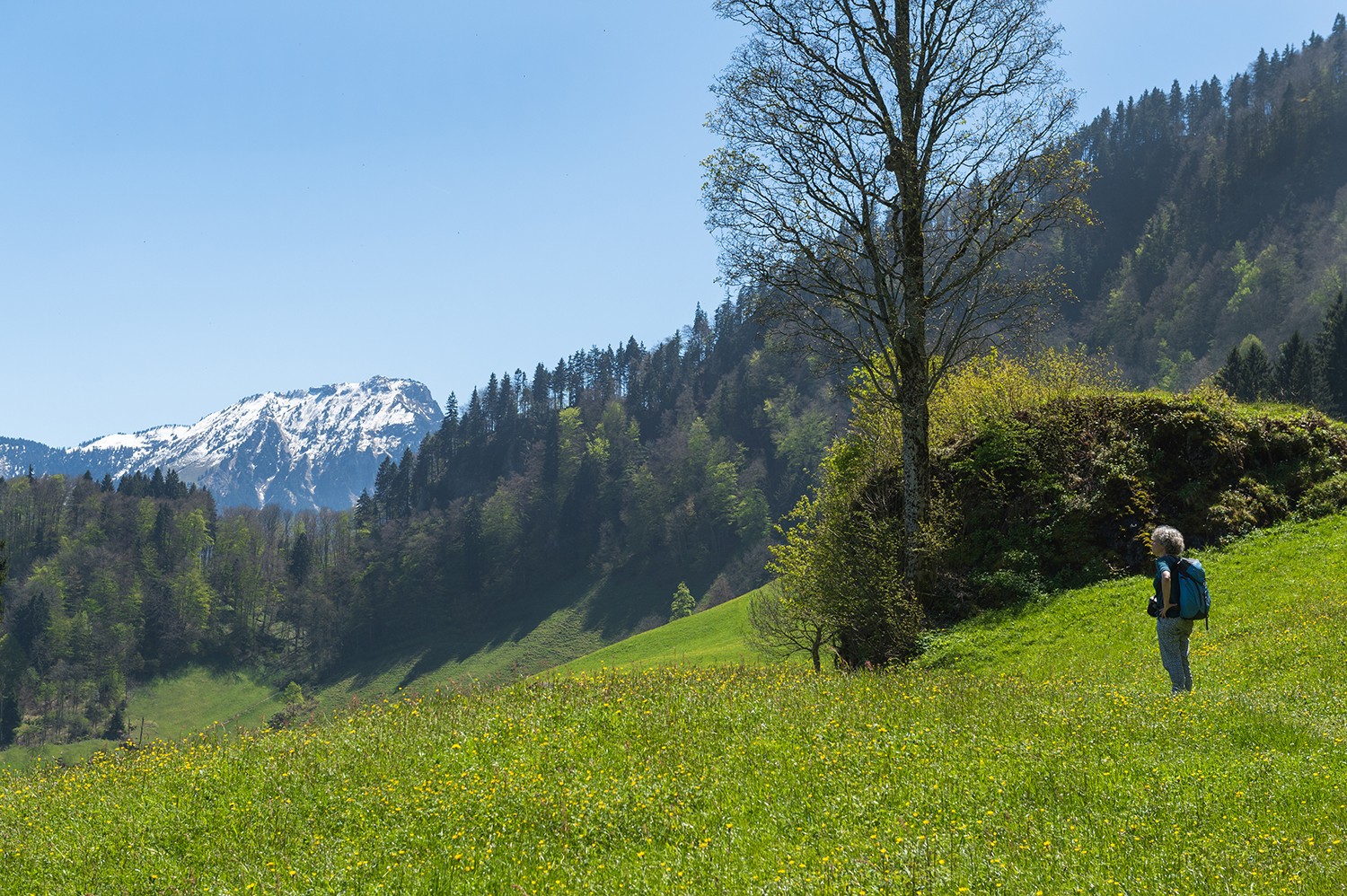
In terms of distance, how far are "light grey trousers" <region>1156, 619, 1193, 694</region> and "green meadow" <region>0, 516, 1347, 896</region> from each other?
0.65 metres

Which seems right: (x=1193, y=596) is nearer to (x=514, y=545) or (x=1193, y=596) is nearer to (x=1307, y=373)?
(x=1307, y=373)

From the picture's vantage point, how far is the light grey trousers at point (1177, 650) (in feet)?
35.7

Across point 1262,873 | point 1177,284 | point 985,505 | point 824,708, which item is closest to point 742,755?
point 824,708

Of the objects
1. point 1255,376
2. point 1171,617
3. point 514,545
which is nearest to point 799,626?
point 1171,617

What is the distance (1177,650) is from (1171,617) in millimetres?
451

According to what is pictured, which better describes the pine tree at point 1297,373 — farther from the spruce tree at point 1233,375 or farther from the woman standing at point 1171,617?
the woman standing at point 1171,617

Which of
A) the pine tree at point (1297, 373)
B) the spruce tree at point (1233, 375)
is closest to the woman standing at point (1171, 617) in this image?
the pine tree at point (1297, 373)

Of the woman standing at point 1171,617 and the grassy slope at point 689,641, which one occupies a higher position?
→ the woman standing at point 1171,617

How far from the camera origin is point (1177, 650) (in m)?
11.0

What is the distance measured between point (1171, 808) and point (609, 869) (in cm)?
451

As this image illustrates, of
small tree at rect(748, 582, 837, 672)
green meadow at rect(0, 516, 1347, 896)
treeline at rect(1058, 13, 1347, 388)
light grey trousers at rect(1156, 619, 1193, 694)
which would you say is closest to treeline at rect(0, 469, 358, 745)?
small tree at rect(748, 582, 837, 672)

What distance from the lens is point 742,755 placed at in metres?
9.34

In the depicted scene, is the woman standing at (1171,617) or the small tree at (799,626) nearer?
the woman standing at (1171,617)

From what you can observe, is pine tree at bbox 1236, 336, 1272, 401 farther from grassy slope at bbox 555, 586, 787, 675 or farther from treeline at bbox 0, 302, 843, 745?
treeline at bbox 0, 302, 843, 745
